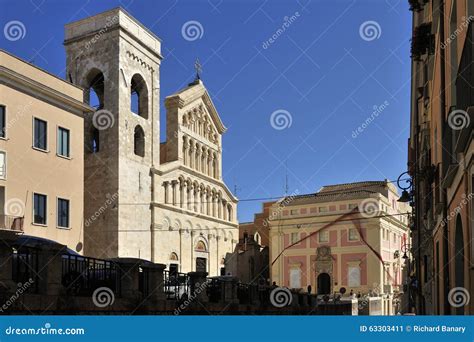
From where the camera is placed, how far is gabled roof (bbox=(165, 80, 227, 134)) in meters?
42.0

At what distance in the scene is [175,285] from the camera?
14141 millimetres

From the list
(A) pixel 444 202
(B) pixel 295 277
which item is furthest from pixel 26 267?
(B) pixel 295 277

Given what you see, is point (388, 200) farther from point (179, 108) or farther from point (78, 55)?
Answer: point (78, 55)

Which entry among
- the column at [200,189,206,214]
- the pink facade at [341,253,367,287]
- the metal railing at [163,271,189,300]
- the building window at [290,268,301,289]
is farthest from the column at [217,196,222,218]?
the metal railing at [163,271,189,300]

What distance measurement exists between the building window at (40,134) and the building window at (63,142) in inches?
39.3

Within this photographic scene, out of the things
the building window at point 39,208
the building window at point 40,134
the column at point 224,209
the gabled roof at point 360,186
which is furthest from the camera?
the column at point 224,209

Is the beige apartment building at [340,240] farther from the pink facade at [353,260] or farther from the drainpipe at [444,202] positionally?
the drainpipe at [444,202]

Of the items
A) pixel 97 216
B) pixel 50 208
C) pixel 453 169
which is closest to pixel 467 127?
pixel 453 169

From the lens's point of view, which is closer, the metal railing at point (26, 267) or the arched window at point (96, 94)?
the metal railing at point (26, 267)

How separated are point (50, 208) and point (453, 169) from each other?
20.6 meters

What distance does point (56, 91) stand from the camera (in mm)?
26047

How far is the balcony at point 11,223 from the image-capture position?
22094 mm

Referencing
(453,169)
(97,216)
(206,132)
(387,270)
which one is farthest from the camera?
(206,132)

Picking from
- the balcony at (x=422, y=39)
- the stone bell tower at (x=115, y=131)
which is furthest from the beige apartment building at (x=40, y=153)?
the balcony at (x=422, y=39)
